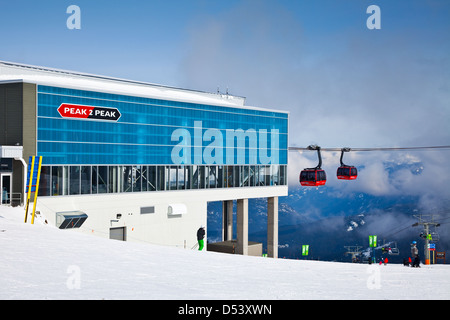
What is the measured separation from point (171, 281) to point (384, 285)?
9.10m

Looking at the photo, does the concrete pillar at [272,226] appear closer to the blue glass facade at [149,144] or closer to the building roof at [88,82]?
the blue glass facade at [149,144]

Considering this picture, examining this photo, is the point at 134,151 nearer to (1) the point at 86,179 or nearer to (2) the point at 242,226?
(1) the point at 86,179

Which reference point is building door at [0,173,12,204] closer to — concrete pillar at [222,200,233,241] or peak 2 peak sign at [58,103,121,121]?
peak 2 peak sign at [58,103,121,121]

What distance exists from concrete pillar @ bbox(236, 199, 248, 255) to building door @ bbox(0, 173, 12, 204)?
2756 centimetres

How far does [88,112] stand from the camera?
41.6 meters

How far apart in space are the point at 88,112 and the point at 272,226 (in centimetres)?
2944

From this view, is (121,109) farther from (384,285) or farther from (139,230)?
(384,285)

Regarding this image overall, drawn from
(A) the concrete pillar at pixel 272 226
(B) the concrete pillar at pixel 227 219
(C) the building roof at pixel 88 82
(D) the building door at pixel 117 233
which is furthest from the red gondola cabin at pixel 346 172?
(B) the concrete pillar at pixel 227 219

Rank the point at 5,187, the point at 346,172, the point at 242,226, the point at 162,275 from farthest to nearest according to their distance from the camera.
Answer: the point at 242,226
the point at 346,172
the point at 5,187
the point at 162,275

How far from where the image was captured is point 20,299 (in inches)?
600

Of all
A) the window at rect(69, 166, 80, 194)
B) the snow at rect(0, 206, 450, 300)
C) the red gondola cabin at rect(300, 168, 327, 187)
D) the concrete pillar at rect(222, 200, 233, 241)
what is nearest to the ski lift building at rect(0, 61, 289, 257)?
the window at rect(69, 166, 80, 194)

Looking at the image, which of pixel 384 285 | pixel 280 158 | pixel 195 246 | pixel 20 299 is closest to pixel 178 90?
pixel 280 158

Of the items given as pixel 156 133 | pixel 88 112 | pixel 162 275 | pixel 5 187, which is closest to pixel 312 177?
pixel 156 133

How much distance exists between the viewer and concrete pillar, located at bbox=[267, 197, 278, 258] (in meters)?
61.4
